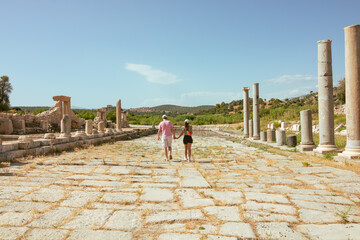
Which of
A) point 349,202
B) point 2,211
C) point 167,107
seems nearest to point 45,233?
point 2,211

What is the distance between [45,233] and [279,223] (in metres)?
2.69

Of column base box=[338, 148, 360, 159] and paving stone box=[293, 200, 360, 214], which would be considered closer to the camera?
paving stone box=[293, 200, 360, 214]

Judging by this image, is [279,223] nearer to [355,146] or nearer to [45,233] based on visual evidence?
[45,233]

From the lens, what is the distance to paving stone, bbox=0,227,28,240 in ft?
9.28

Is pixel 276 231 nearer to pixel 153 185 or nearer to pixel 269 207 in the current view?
pixel 269 207

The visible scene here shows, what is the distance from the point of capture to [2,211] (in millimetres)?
3559

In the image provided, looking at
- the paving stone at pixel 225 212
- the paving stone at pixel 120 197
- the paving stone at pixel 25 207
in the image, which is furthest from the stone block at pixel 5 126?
the paving stone at pixel 225 212

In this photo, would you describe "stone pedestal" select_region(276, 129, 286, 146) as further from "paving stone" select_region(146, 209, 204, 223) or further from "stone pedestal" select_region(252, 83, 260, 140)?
"paving stone" select_region(146, 209, 204, 223)

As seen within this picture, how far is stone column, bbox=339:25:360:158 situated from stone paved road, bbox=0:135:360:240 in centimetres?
226

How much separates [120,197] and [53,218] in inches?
44.7

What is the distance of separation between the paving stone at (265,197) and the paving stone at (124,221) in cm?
183

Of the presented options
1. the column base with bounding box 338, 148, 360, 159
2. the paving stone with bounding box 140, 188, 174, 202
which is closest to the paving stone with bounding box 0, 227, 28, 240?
the paving stone with bounding box 140, 188, 174, 202

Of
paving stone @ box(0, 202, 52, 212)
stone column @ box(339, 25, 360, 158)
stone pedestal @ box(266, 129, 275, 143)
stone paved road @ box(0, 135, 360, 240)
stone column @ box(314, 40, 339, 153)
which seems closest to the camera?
stone paved road @ box(0, 135, 360, 240)

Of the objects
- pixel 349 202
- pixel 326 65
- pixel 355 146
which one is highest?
pixel 326 65
